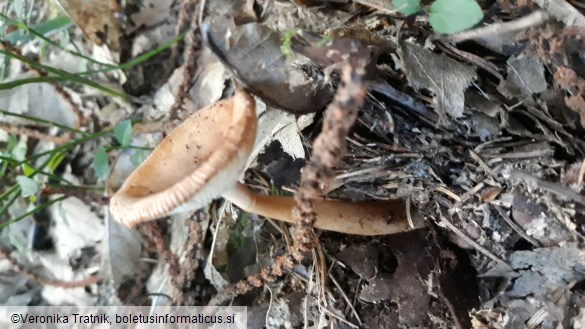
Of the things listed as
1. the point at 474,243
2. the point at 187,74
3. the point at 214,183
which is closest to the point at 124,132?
the point at 187,74

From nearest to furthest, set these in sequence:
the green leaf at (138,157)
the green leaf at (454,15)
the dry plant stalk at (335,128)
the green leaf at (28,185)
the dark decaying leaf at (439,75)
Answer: the dry plant stalk at (335,128)
the green leaf at (454,15)
the dark decaying leaf at (439,75)
the green leaf at (28,185)
the green leaf at (138,157)

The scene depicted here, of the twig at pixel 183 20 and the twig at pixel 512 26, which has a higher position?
the twig at pixel 512 26

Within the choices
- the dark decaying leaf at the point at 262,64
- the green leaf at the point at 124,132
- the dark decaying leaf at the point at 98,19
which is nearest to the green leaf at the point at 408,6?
the dark decaying leaf at the point at 262,64

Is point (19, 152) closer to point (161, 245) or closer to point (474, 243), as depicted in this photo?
point (161, 245)

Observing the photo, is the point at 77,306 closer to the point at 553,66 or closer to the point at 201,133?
the point at 201,133

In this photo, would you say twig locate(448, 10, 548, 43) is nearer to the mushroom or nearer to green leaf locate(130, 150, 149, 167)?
the mushroom

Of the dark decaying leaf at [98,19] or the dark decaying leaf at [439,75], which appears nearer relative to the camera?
the dark decaying leaf at [439,75]

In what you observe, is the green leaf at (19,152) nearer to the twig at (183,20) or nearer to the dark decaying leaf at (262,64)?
the twig at (183,20)
